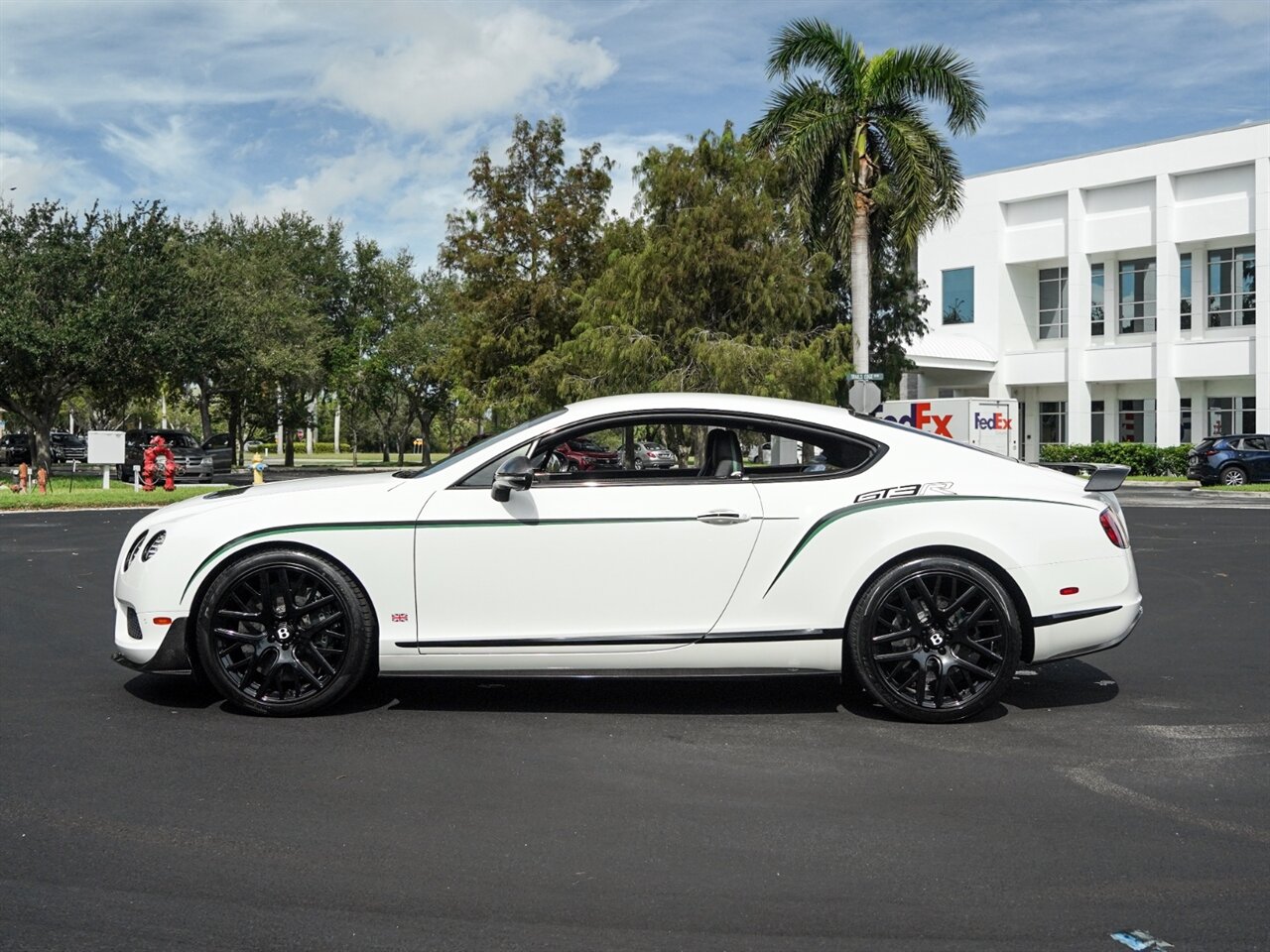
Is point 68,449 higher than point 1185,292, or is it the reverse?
point 1185,292

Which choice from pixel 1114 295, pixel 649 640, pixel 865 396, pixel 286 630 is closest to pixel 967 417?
pixel 865 396

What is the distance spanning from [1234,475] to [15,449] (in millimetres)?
52320

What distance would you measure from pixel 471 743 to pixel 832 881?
219cm

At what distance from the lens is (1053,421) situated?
164 ft

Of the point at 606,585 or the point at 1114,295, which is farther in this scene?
the point at 1114,295

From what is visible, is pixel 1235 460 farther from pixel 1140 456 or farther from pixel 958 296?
pixel 958 296

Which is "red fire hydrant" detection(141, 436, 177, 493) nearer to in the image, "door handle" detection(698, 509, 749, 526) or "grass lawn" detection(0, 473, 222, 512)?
"grass lawn" detection(0, 473, 222, 512)

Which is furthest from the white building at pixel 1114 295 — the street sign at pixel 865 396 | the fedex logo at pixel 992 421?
the street sign at pixel 865 396

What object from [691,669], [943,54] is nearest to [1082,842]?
[691,669]

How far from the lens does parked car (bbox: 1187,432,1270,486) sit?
3466 centimetres

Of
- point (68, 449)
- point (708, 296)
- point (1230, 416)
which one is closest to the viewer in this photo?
point (708, 296)

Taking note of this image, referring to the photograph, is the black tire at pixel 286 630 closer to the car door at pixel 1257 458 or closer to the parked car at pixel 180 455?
the car door at pixel 1257 458

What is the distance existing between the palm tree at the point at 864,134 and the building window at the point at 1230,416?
18745 mm

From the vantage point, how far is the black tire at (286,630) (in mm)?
5965
